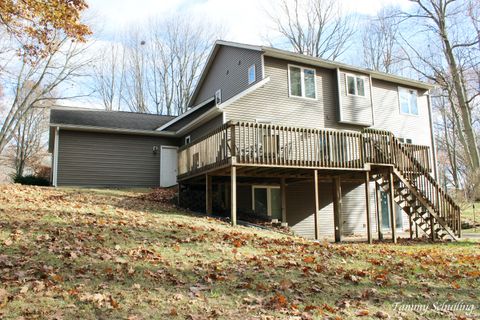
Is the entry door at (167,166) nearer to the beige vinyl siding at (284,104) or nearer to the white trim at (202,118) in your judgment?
the white trim at (202,118)

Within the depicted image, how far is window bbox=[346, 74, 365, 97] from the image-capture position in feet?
59.8

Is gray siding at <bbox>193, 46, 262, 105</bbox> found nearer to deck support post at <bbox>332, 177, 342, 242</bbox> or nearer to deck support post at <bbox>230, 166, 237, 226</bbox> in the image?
deck support post at <bbox>332, 177, 342, 242</bbox>

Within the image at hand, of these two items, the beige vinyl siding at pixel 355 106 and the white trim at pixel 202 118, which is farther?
the beige vinyl siding at pixel 355 106

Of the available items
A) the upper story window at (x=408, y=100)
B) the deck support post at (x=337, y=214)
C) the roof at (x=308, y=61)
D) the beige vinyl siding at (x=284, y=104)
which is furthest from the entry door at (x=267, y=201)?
the upper story window at (x=408, y=100)

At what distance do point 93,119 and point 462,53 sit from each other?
24611mm

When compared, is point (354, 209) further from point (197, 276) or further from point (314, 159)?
point (197, 276)

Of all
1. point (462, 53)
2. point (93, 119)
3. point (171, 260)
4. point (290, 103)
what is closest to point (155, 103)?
point (93, 119)

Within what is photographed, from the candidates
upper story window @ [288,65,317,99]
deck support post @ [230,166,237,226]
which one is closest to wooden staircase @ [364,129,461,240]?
upper story window @ [288,65,317,99]

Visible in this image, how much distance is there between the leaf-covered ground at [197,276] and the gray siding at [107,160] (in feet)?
29.0

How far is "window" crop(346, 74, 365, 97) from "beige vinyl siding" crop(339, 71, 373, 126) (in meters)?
0.14

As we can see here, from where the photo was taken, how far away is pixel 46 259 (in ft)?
18.2

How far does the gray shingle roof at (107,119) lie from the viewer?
1791 centimetres

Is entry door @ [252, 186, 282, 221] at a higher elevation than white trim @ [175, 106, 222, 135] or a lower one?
lower

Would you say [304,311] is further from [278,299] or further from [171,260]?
[171,260]
